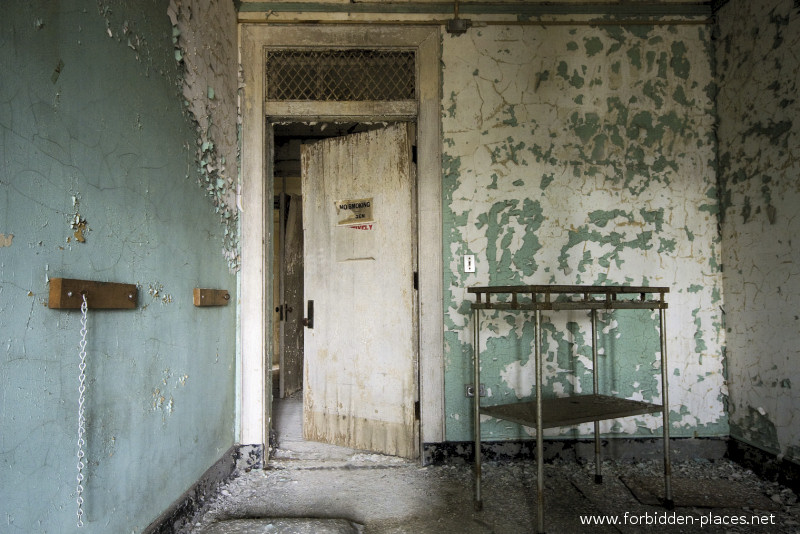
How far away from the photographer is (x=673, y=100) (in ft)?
9.45

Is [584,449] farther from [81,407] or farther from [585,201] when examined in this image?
[81,407]

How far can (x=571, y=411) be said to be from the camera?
2064mm

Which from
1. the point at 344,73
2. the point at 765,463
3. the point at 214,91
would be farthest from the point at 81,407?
the point at 765,463

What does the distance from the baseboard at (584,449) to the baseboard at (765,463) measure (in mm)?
74

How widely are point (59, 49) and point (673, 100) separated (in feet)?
10.6

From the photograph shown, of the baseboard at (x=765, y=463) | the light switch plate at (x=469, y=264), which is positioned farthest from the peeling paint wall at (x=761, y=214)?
the light switch plate at (x=469, y=264)

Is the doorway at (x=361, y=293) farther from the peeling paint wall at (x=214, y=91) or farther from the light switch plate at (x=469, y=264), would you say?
the peeling paint wall at (x=214, y=91)

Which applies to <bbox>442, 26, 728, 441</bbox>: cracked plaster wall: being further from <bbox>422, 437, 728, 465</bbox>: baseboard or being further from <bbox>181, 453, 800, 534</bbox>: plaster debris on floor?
<bbox>181, 453, 800, 534</bbox>: plaster debris on floor

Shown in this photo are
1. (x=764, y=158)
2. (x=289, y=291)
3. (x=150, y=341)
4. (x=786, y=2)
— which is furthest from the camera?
(x=289, y=291)

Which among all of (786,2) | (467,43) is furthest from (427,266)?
(786,2)

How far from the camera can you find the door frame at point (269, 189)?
2.75m

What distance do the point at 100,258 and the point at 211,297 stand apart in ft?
2.89

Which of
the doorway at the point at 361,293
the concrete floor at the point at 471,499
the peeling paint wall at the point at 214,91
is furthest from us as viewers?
the doorway at the point at 361,293

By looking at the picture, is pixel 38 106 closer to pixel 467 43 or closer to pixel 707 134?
pixel 467 43
